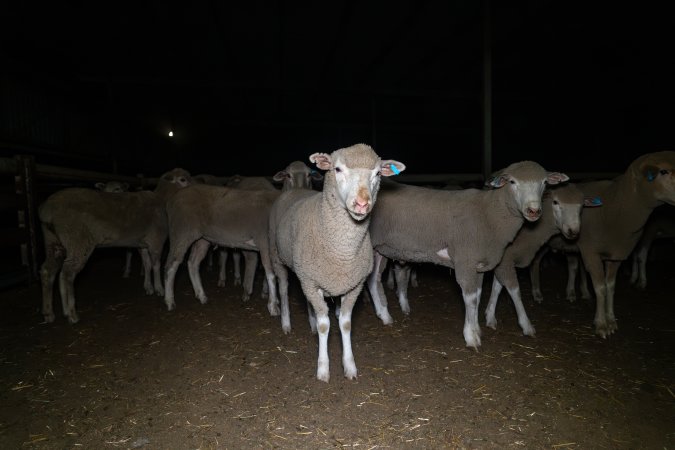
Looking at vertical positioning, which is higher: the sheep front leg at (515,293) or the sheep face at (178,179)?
the sheep face at (178,179)

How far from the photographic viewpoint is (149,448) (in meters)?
2.67

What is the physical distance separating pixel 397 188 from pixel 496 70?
312 inches

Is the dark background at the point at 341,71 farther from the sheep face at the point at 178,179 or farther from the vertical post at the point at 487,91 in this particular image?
the sheep face at the point at 178,179

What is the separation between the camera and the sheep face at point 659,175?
15.2 feet

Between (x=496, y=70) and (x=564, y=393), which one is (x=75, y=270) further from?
(x=496, y=70)

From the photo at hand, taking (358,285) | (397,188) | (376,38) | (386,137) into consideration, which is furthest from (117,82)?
(386,137)

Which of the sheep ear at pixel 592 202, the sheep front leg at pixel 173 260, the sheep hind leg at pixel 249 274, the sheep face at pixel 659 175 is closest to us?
the sheep face at pixel 659 175

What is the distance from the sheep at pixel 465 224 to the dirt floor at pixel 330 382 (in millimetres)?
731

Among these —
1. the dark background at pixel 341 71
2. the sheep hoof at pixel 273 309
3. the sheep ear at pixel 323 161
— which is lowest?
the sheep hoof at pixel 273 309

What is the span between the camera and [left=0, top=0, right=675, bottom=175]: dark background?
7.92m

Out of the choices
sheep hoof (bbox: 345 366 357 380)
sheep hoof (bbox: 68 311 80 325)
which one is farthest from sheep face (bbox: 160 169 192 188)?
sheep hoof (bbox: 345 366 357 380)

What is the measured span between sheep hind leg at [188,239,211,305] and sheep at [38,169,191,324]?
0.60m

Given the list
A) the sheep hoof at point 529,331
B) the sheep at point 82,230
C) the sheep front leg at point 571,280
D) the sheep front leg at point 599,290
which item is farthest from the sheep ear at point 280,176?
the sheep front leg at point 571,280

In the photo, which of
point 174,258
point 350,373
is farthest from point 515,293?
point 174,258
